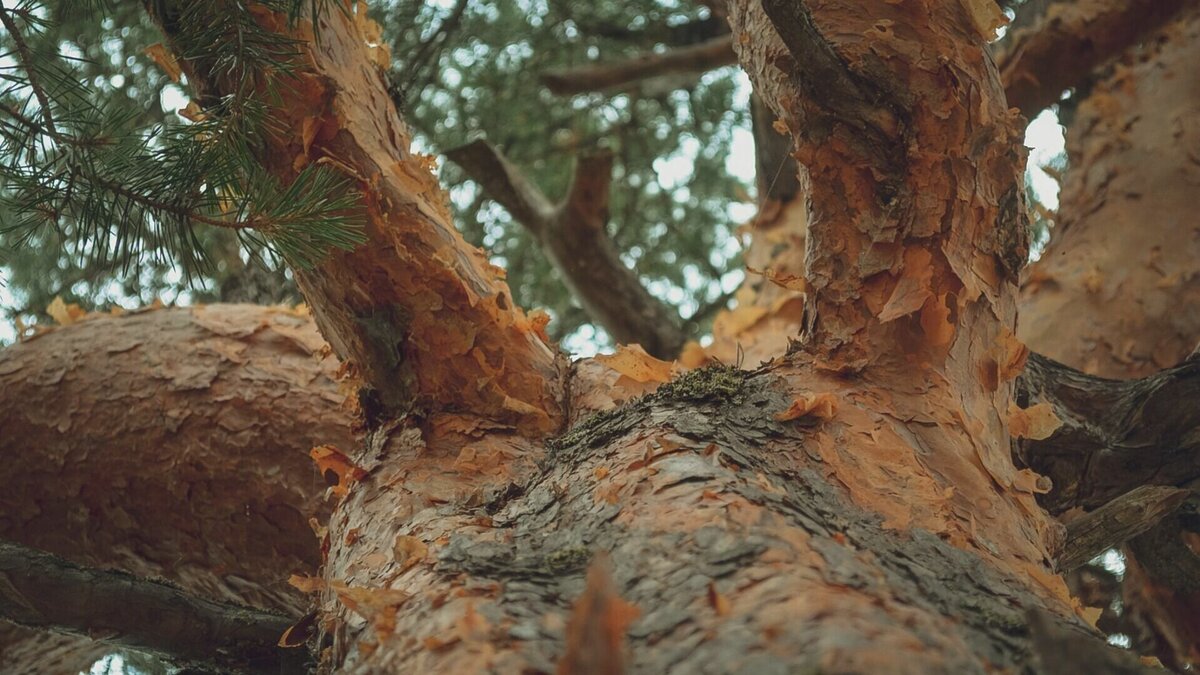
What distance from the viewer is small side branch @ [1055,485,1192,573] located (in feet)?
6.12

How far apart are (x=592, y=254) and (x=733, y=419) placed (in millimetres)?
1931

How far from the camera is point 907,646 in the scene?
85cm

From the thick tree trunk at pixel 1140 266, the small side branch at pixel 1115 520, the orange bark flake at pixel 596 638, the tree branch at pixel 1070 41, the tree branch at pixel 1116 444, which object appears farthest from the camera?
the tree branch at pixel 1070 41

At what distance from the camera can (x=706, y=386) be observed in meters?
1.54

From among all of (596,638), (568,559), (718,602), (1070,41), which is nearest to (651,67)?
(1070,41)

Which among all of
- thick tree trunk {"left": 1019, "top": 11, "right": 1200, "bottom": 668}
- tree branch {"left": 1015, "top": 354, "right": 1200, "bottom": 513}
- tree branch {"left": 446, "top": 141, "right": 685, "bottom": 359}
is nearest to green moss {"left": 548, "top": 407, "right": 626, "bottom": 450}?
tree branch {"left": 1015, "top": 354, "right": 1200, "bottom": 513}

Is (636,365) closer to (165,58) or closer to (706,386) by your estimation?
(706,386)

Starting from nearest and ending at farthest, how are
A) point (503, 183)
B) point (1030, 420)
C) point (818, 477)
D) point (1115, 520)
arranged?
point (818, 477) → point (1030, 420) → point (1115, 520) → point (503, 183)

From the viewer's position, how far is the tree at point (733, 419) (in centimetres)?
105

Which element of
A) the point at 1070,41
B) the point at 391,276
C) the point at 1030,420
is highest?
the point at 1070,41

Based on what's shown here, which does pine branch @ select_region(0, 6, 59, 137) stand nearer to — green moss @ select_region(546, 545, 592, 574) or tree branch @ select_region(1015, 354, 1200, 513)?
green moss @ select_region(546, 545, 592, 574)

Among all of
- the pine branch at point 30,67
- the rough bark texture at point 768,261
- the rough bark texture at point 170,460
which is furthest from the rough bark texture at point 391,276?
the rough bark texture at point 768,261

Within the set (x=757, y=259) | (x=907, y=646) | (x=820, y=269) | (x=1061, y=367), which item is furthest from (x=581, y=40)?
(x=907, y=646)

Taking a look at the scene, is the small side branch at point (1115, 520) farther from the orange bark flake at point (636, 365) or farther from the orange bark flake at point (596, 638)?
the orange bark flake at point (596, 638)
